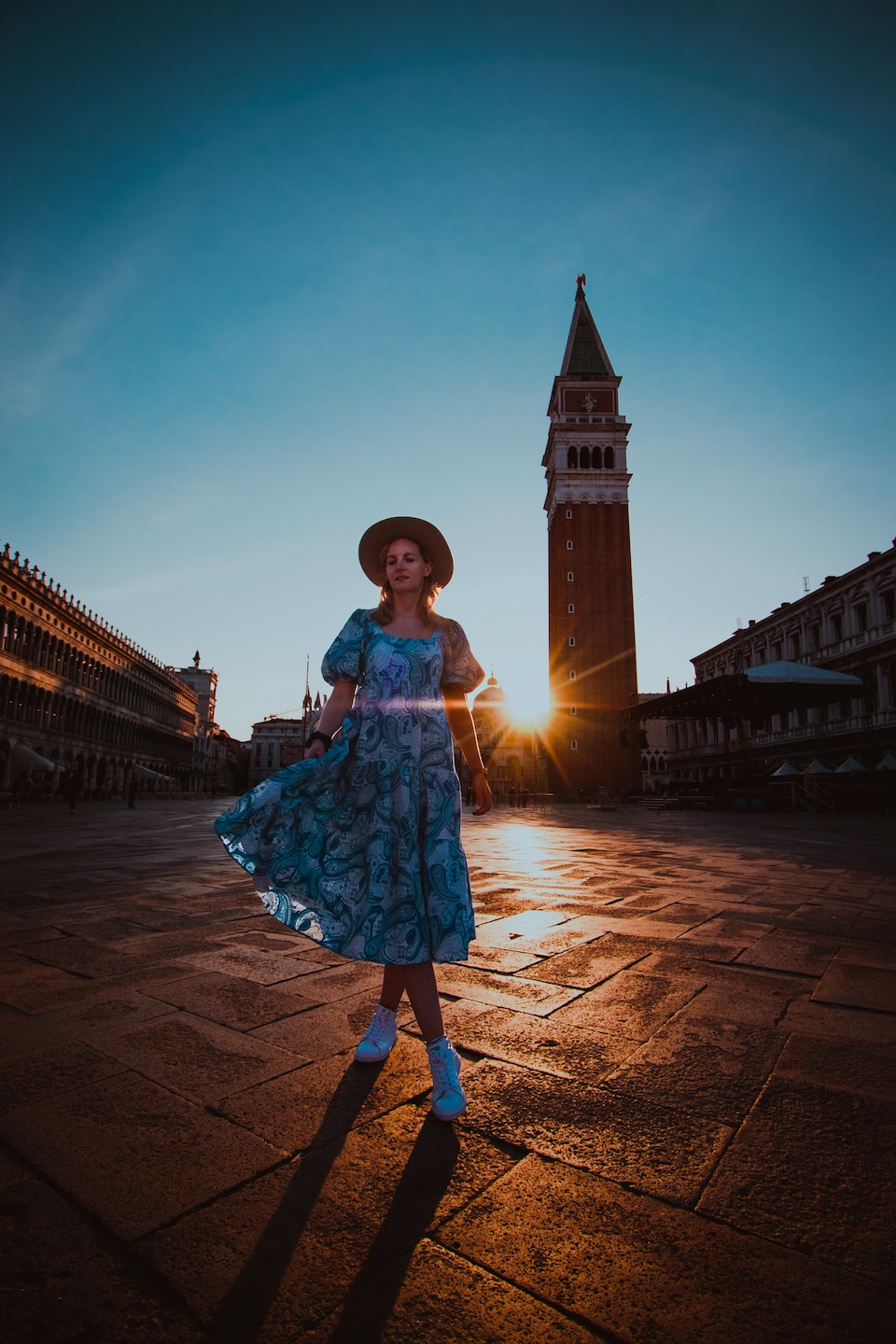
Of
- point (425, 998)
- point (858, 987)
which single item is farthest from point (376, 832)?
point (858, 987)

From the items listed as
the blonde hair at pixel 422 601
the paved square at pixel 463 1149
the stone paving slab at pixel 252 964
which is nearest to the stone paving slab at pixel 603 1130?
the paved square at pixel 463 1149

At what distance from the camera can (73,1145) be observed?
160cm

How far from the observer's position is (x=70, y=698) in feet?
138

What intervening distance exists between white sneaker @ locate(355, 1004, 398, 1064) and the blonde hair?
1.30 metres

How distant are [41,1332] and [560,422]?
2041 inches

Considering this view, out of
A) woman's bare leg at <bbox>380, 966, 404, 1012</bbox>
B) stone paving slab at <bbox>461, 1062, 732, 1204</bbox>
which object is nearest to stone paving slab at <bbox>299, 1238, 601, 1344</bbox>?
stone paving slab at <bbox>461, 1062, 732, 1204</bbox>

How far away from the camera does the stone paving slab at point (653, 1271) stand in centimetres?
108

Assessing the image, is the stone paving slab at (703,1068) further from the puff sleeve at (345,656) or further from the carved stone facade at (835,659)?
the carved stone facade at (835,659)

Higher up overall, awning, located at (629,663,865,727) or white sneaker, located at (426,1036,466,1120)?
awning, located at (629,663,865,727)

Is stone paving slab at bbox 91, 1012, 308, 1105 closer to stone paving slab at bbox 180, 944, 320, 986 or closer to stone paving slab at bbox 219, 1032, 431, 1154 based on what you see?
stone paving slab at bbox 219, 1032, 431, 1154

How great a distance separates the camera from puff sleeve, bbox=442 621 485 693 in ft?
8.04

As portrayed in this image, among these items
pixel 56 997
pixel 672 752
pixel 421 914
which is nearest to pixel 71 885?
pixel 56 997

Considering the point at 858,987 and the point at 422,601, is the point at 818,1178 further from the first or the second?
the point at 422,601

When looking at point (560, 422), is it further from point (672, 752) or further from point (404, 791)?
point (404, 791)
